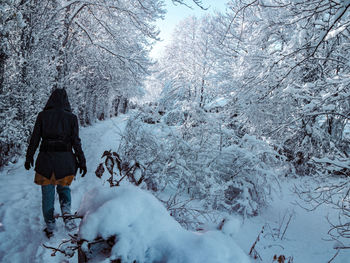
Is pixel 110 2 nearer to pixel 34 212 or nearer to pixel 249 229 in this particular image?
pixel 34 212

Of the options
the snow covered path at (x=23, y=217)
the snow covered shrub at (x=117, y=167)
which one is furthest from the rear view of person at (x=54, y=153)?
the snow covered shrub at (x=117, y=167)

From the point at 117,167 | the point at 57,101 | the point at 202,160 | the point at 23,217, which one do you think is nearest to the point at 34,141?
the point at 57,101

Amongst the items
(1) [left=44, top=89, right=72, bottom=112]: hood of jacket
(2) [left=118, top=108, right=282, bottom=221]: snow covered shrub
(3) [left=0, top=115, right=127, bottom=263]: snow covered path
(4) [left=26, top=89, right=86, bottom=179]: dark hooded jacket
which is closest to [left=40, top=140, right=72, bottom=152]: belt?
(4) [left=26, top=89, right=86, bottom=179]: dark hooded jacket

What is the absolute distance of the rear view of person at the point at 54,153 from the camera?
108 inches

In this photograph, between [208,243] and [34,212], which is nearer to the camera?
[208,243]

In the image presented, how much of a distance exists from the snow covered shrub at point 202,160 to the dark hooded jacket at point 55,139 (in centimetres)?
175

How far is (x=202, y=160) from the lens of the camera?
5066 mm

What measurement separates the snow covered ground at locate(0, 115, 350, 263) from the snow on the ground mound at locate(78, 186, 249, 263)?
1.61 m

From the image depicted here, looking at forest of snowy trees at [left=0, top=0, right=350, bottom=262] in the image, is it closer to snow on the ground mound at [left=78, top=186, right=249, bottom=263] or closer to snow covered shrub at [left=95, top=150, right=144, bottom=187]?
snow covered shrub at [left=95, top=150, right=144, bottom=187]

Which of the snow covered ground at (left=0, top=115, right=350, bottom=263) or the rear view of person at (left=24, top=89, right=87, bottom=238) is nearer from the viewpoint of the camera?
the snow covered ground at (left=0, top=115, right=350, bottom=263)

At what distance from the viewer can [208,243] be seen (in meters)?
0.99

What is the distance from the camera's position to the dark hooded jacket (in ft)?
9.02

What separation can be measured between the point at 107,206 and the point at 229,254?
25.4 inches

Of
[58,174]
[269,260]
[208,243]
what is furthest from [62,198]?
[269,260]
